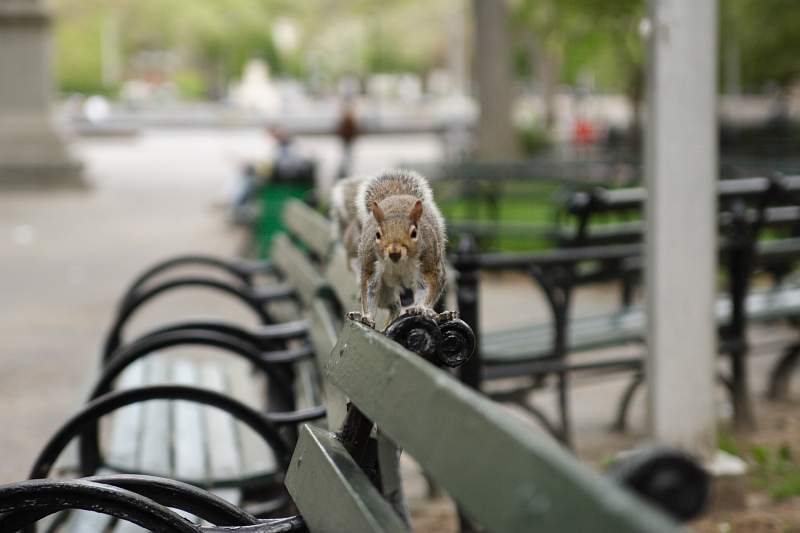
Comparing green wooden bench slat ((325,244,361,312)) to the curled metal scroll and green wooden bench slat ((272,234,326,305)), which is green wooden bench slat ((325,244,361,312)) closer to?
green wooden bench slat ((272,234,326,305))

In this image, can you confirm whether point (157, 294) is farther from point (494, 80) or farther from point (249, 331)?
point (494, 80)

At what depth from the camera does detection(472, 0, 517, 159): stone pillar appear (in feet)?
68.2

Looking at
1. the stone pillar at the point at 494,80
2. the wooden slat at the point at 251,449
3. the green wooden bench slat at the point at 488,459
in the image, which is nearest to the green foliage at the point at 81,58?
the stone pillar at the point at 494,80

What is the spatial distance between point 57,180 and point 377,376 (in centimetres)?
2112

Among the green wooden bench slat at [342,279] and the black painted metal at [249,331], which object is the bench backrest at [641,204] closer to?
the black painted metal at [249,331]

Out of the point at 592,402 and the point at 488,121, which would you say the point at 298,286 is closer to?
the point at 592,402

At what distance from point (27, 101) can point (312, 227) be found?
1833cm

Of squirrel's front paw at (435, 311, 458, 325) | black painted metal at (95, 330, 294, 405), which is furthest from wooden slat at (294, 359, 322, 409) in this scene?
squirrel's front paw at (435, 311, 458, 325)

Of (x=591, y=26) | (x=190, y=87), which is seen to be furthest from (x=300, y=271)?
(x=190, y=87)

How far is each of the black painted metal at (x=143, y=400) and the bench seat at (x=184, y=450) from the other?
26 cm

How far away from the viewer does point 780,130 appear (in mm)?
31312

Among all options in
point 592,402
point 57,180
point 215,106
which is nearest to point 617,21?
point 57,180

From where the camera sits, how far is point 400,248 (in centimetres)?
277

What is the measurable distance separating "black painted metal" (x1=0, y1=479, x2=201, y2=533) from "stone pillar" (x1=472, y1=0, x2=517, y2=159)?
18575mm
